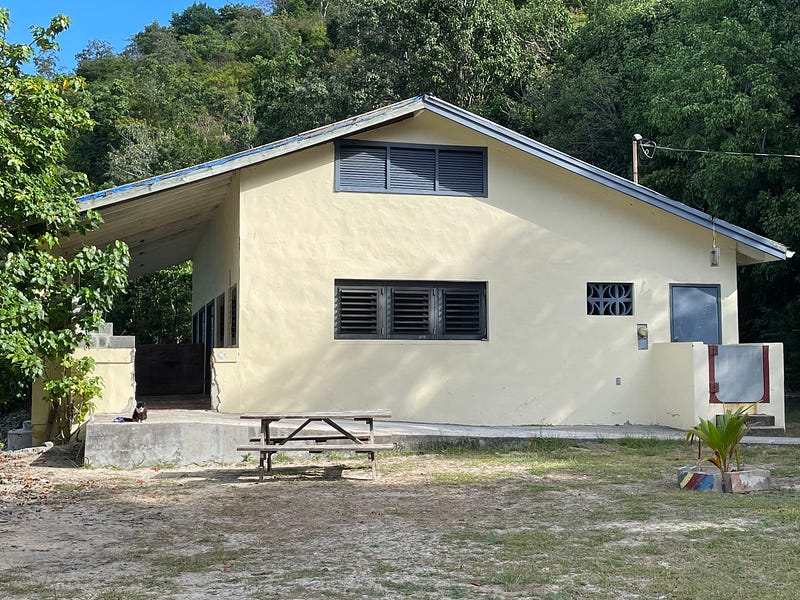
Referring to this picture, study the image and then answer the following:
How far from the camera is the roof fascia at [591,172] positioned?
1436 centimetres

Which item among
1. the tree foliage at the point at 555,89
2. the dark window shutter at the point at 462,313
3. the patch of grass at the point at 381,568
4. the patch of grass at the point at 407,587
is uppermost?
the tree foliage at the point at 555,89

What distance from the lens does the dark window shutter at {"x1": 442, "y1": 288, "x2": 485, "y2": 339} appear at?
14664mm

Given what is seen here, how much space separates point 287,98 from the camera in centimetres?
3494

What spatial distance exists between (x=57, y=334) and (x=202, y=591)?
6332mm

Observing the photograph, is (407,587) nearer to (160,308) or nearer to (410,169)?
(410,169)

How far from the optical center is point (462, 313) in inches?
580

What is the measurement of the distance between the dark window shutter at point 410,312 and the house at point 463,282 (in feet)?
0.08

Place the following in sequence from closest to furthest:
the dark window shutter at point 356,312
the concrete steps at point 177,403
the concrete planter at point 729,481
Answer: the concrete planter at point 729,481, the dark window shutter at point 356,312, the concrete steps at point 177,403

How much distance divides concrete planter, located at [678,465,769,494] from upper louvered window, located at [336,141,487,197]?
7.00 meters

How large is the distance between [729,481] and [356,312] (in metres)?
6.94

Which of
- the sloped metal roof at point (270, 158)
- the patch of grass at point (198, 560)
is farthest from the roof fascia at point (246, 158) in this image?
the patch of grass at point (198, 560)

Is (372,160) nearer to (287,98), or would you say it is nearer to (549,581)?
(549,581)

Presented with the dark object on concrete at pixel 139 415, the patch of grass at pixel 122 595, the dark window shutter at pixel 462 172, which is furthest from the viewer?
the dark window shutter at pixel 462 172

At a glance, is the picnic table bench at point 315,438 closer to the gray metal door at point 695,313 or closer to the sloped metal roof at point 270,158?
the sloped metal roof at point 270,158
